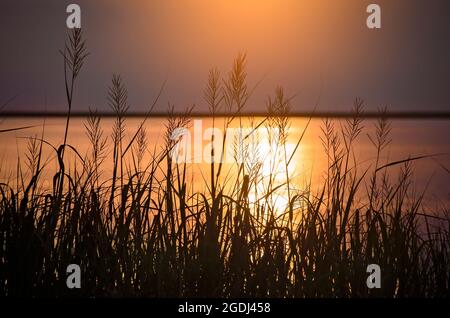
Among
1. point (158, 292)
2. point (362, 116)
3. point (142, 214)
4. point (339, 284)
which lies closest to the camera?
point (158, 292)

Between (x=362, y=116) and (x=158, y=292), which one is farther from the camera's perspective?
(x=362, y=116)

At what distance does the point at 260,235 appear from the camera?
7.89ft

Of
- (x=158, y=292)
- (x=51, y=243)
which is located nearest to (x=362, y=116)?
(x=158, y=292)

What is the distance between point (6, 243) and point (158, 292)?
1.89ft

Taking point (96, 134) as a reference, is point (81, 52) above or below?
above
